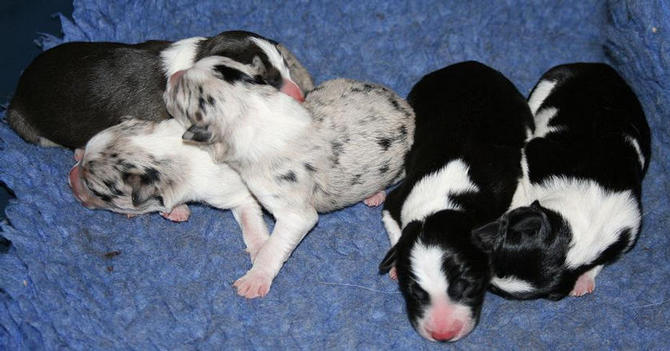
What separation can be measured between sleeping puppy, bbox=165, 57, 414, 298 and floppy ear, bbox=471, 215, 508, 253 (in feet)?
3.39

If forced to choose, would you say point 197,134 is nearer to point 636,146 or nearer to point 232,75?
point 232,75

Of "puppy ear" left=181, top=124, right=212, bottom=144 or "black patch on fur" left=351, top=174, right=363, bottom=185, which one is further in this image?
"black patch on fur" left=351, top=174, right=363, bottom=185

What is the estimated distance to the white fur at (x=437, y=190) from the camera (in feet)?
15.4

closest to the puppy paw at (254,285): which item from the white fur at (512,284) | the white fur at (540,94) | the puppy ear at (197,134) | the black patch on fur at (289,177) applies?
the black patch on fur at (289,177)

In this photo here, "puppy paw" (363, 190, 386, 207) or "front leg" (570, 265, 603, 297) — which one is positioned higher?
"puppy paw" (363, 190, 386, 207)

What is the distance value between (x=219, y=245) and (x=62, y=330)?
4.26 ft

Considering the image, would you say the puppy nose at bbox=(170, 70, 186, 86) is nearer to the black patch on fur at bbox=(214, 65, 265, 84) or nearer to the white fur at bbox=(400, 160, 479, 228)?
the black patch on fur at bbox=(214, 65, 265, 84)

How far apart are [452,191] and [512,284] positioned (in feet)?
2.44

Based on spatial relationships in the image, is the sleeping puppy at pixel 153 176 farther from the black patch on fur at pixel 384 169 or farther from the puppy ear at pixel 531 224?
the puppy ear at pixel 531 224

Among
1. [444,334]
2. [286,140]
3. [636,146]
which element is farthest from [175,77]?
[636,146]

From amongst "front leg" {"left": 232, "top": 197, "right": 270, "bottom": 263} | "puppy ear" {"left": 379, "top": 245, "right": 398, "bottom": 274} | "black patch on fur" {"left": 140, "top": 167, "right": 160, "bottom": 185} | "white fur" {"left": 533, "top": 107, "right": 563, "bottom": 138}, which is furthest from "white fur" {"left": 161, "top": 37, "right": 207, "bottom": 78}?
"white fur" {"left": 533, "top": 107, "right": 563, "bottom": 138}

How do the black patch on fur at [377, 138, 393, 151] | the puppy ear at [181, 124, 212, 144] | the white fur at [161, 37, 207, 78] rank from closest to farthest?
the puppy ear at [181, 124, 212, 144] < the black patch on fur at [377, 138, 393, 151] < the white fur at [161, 37, 207, 78]

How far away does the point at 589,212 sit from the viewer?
462 cm

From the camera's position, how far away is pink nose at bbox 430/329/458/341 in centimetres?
430
